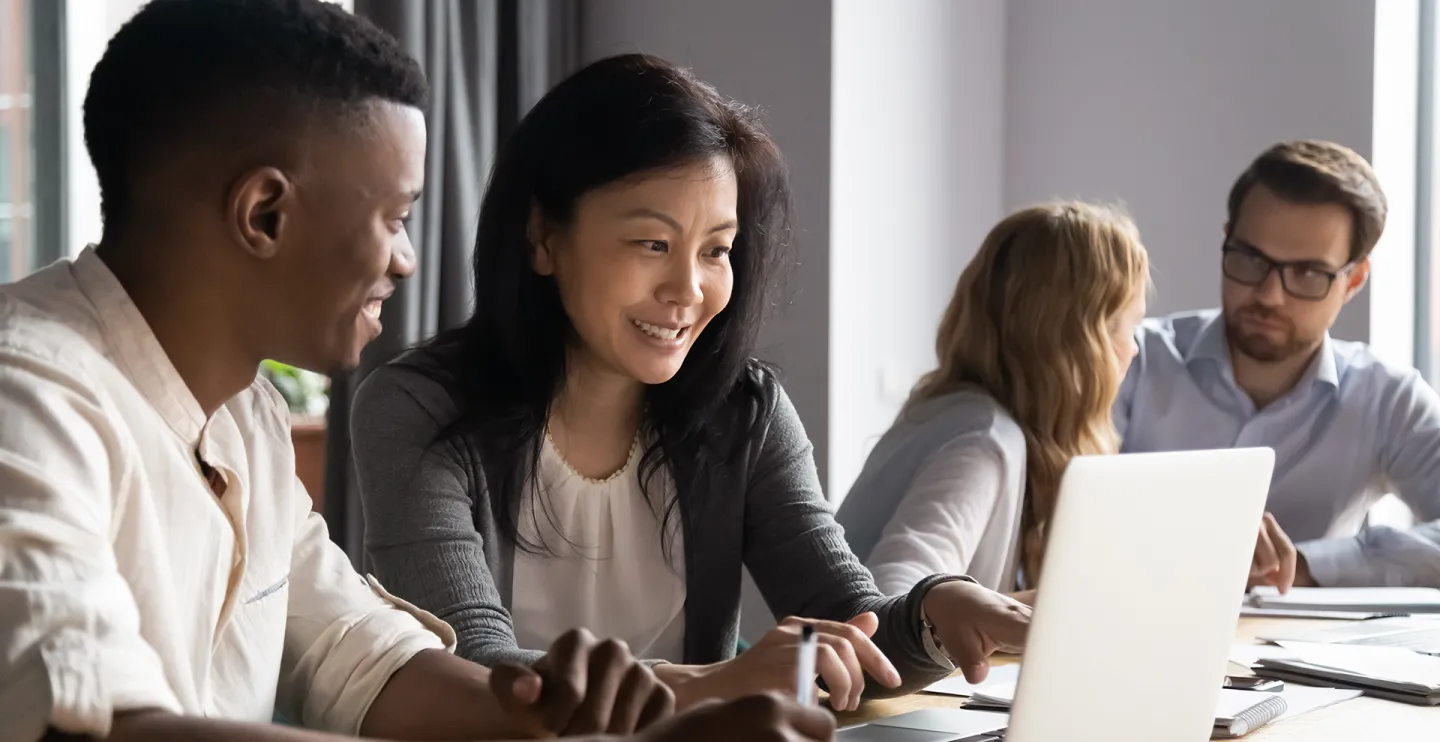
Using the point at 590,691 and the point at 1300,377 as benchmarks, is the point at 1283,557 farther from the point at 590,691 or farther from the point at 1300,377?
the point at 590,691

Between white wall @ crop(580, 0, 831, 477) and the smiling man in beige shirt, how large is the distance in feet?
7.64

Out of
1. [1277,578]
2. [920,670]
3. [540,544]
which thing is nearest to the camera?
[920,670]

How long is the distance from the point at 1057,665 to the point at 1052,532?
10cm

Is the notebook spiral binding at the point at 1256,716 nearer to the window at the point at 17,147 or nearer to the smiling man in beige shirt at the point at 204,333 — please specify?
the smiling man in beige shirt at the point at 204,333

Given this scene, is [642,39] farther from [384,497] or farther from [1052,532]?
[1052,532]

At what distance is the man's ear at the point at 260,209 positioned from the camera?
93 cm

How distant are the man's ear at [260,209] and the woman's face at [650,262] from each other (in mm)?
691

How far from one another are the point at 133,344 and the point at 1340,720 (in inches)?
44.3

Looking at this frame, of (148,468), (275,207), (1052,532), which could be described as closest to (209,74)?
(275,207)

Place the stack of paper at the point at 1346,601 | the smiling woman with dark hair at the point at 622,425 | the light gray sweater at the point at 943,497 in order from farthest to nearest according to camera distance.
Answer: the stack of paper at the point at 1346,601 → the light gray sweater at the point at 943,497 → the smiling woman with dark hair at the point at 622,425

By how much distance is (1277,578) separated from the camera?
2.18 metres

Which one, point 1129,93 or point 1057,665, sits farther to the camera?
point 1129,93

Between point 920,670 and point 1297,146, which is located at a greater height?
point 1297,146

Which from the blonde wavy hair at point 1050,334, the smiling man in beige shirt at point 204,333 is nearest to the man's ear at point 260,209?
the smiling man in beige shirt at point 204,333
